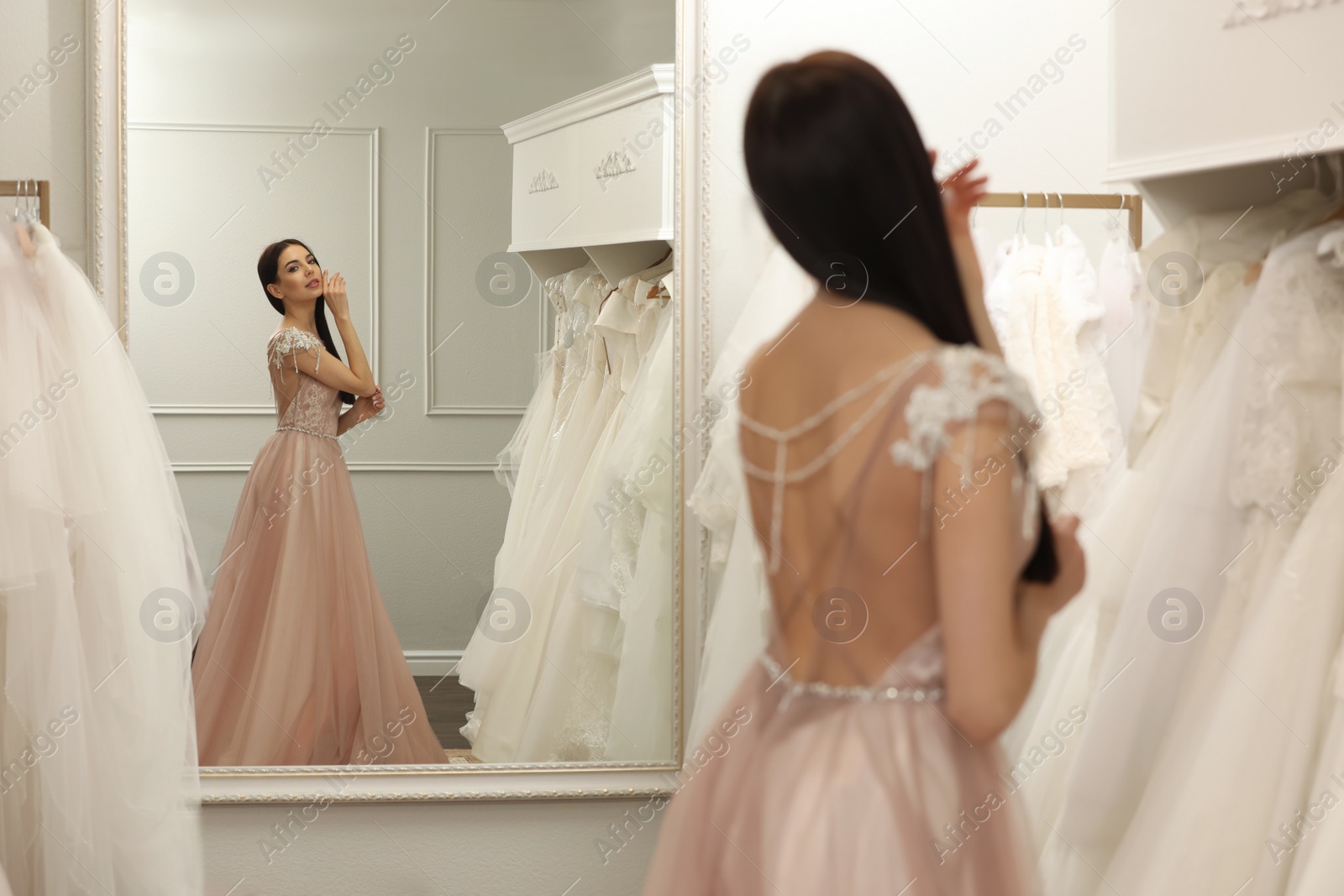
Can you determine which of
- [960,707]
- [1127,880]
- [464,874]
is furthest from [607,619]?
[960,707]

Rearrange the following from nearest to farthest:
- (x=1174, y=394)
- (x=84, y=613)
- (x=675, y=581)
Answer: (x=1174, y=394)
(x=84, y=613)
(x=675, y=581)

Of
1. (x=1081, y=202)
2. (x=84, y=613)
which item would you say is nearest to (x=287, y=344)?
(x=84, y=613)

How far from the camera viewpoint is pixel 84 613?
1.97 m

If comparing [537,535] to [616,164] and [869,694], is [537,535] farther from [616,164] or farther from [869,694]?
[869,694]

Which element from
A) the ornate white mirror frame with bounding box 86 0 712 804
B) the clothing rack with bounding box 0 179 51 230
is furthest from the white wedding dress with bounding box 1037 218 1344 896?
the clothing rack with bounding box 0 179 51 230

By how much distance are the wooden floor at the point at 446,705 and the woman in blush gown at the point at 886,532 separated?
1.23 m

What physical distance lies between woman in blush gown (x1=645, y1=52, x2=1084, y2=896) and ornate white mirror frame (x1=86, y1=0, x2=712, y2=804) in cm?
114

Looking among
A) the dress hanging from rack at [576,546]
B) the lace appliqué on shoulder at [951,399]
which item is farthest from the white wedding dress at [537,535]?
the lace appliqué on shoulder at [951,399]

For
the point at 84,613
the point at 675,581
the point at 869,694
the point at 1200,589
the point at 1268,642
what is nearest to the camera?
the point at 869,694

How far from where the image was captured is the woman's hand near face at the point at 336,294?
2.24 m

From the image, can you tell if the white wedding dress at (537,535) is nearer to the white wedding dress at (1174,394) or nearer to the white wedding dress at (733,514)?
the white wedding dress at (733,514)

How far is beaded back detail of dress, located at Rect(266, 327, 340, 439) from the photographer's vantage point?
225 centimetres

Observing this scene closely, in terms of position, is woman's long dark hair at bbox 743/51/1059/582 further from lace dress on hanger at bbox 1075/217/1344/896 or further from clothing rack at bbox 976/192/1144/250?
clothing rack at bbox 976/192/1144/250

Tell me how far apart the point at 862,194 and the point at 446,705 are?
5.20 ft
